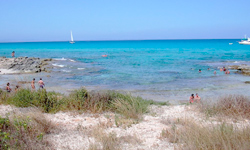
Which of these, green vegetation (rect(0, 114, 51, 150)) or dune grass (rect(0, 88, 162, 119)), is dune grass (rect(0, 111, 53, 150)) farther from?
dune grass (rect(0, 88, 162, 119))

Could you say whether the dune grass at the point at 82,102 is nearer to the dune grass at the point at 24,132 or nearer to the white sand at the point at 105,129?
the white sand at the point at 105,129

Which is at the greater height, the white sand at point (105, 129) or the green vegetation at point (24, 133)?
the green vegetation at point (24, 133)

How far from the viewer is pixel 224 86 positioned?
2078cm

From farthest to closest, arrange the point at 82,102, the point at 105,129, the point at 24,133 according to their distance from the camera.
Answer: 1. the point at 82,102
2. the point at 105,129
3. the point at 24,133

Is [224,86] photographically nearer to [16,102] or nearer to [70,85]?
[70,85]

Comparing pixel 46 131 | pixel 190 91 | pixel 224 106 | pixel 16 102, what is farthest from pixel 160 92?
pixel 46 131

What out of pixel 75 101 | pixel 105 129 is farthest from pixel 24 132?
pixel 75 101

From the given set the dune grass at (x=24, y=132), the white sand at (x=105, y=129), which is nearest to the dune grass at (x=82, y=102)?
the white sand at (x=105, y=129)

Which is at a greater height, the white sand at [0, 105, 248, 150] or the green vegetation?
the green vegetation

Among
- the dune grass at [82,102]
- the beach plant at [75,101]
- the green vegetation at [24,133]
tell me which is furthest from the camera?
the beach plant at [75,101]

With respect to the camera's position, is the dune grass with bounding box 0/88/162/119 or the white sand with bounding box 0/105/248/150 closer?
the white sand with bounding box 0/105/248/150

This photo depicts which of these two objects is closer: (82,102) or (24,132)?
(24,132)

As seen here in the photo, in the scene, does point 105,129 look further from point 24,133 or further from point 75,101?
point 75,101

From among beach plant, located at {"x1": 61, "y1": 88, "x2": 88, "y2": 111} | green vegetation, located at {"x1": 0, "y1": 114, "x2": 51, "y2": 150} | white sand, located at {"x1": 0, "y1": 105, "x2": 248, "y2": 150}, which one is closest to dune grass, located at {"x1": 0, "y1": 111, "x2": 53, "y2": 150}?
green vegetation, located at {"x1": 0, "y1": 114, "x2": 51, "y2": 150}
